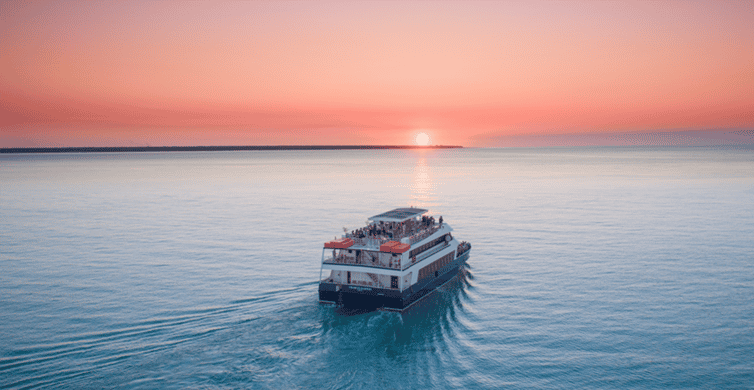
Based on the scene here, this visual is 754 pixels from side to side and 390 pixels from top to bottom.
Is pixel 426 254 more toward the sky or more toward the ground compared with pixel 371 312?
more toward the sky

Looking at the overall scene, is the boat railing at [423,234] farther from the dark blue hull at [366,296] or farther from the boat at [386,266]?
the dark blue hull at [366,296]

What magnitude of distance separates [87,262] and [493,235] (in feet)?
162

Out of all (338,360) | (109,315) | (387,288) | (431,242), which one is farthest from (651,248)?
(109,315)

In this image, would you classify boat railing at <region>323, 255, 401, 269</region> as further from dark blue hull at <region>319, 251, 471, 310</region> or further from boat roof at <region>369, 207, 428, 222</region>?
boat roof at <region>369, 207, 428, 222</region>

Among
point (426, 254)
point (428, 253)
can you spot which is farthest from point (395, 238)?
point (428, 253)

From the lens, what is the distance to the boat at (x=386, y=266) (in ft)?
124

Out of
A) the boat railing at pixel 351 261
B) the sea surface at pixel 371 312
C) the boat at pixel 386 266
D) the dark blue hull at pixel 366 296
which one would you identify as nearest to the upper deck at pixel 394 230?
the boat at pixel 386 266

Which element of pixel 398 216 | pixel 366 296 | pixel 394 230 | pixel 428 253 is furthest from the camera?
pixel 398 216

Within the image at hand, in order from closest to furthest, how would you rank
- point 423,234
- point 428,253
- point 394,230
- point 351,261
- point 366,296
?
1. point 366,296
2. point 351,261
3. point 428,253
4. point 394,230
5. point 423,234

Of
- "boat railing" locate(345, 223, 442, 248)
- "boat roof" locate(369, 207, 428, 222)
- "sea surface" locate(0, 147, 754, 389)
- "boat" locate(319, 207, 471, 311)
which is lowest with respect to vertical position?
"sea surface" locate(0, 147, 754, 389)

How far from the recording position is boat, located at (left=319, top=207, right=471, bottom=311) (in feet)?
124

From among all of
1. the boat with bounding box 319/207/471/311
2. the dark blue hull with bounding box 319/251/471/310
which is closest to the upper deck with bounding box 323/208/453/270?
the boat with bounding box 319/207/471/311

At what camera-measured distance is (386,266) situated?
39406mm

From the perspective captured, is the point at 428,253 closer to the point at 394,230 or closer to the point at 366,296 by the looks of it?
the point at 394,230
